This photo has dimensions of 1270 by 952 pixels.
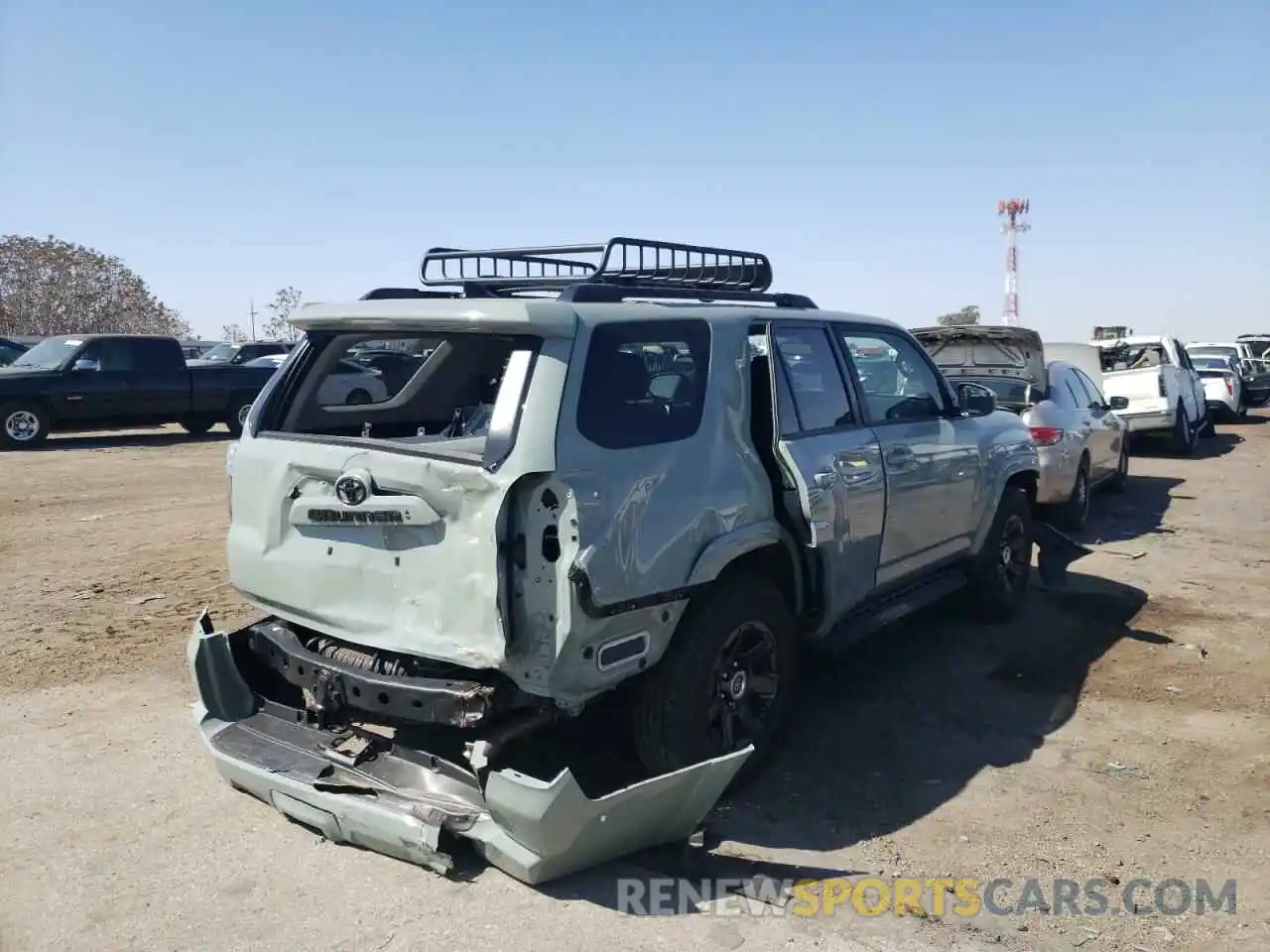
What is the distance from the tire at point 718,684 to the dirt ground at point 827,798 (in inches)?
11.2

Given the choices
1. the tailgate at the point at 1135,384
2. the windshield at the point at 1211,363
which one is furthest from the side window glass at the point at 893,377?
the windshield at the point at 1211,363

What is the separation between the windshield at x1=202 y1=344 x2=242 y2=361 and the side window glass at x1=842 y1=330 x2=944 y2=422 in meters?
24.0

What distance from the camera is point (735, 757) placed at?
3479 millimetres

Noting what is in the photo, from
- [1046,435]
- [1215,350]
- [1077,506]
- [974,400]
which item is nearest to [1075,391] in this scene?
[1077,506]

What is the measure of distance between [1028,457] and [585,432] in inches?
163

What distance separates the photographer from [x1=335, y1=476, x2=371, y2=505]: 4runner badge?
364cm

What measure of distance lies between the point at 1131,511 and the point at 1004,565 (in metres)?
5.27

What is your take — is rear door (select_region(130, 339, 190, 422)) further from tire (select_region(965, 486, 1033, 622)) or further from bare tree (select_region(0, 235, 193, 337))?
bare tree (select_region(0, 235, 193, 337))

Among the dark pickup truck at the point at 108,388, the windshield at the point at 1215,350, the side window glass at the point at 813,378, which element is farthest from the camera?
the windshield at the point at 1215,350

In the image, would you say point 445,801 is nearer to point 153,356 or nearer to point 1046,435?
point 1046,435

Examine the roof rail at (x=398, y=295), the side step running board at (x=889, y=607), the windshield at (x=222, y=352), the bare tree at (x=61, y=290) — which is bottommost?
the side step running board at (x=889, y=607)

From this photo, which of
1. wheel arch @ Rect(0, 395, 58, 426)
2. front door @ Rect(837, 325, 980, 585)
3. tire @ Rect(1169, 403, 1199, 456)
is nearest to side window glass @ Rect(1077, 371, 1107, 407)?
tire @ Rect(1169, 403, 1199, 456)

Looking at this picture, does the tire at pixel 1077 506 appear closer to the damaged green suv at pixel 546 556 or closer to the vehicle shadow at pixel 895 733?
the vehicle shadow at pixel 895 733

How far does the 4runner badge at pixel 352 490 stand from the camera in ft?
11.9
